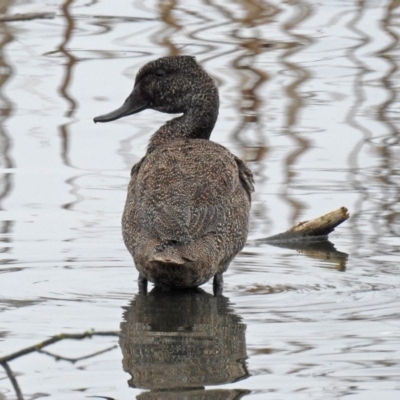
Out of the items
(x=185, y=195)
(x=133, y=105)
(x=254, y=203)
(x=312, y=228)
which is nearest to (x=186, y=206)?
(x=185, y=195)

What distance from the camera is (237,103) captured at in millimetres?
12562

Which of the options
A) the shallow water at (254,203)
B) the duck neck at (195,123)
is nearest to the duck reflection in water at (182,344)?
the shallow water at (254,203)

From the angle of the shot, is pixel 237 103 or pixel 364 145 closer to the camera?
pixel 364 145

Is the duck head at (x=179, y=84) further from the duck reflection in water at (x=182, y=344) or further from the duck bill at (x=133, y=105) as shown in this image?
the duck reflection in water at (x=182, y=344)

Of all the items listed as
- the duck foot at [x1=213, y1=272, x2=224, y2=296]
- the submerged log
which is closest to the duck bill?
the submerged log

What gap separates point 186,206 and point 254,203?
7.45ft

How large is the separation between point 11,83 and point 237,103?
2209 millimetres

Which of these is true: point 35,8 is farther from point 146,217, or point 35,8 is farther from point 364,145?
point 146,217

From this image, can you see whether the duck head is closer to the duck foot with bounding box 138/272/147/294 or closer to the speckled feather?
the speckled feather

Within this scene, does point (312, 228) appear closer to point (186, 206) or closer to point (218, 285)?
point (218, 285)

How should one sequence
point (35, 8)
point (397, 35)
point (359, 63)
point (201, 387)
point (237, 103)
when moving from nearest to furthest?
point (201, 387) < point (237, 103) < point (359, 63) < point (397, 35) < point (35, 8)

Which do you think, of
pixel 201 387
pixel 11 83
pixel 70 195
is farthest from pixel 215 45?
pixel 201 387

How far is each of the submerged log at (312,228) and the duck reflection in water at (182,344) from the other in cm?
108

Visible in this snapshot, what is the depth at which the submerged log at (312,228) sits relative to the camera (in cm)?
878
